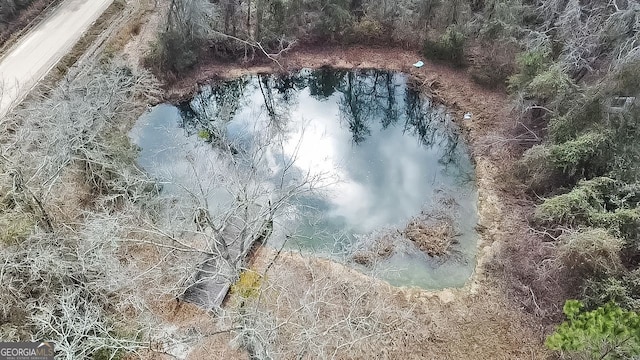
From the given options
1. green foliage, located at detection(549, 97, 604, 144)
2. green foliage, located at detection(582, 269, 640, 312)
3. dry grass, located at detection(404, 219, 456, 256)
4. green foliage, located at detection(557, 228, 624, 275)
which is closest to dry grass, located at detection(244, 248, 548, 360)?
dry grass, located at detection(404, 219, 456, 256)

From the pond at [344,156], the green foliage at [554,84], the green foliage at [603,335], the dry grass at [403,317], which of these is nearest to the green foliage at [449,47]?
the pond at [344,156]

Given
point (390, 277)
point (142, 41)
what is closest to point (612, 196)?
point (390, 277)

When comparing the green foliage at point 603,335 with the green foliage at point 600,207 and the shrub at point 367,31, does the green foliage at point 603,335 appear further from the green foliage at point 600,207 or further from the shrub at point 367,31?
the shrub at point 367,31

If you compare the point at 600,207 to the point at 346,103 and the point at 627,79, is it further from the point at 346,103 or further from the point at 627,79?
the point at 346,103

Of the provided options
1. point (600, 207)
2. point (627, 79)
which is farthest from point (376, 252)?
point (627, 79)

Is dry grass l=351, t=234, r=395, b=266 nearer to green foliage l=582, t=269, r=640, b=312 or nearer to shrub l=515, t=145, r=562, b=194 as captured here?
shrub l=515, t=145, r=562, b=194

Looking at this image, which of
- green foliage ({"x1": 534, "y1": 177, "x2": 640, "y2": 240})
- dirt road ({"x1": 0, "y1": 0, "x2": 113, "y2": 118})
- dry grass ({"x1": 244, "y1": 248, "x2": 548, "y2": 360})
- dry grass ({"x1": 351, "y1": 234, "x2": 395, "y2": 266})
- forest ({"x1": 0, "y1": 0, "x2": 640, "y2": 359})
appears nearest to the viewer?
forest ({"x1": 0, "y1": 0, "x2": 640, "y2": 359})

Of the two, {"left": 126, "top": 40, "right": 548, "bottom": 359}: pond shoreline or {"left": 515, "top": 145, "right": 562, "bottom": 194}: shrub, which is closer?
{"left": 126, "top": 40, "right": 548, "bottom": 359}: pond shoreline
